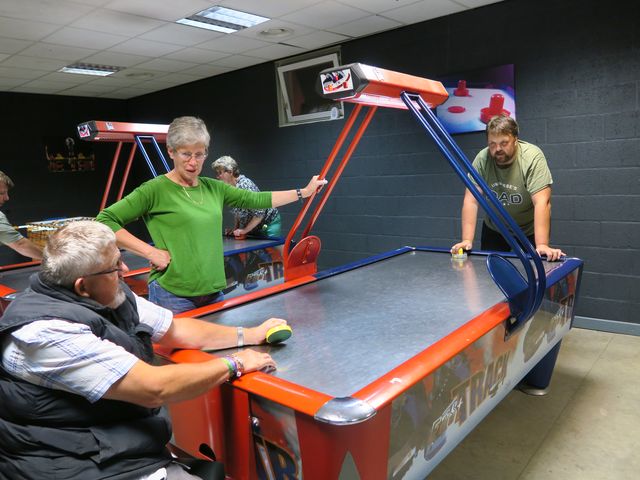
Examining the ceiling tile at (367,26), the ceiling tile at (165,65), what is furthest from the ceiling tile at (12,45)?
the ceiling tile at (367,26)

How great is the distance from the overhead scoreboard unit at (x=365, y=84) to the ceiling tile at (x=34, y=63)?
4.59m

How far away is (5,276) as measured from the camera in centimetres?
335

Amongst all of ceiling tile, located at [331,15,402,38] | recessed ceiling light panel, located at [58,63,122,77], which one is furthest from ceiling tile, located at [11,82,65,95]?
ceiling tile, located at [331,15,402,38]

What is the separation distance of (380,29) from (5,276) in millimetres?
3660

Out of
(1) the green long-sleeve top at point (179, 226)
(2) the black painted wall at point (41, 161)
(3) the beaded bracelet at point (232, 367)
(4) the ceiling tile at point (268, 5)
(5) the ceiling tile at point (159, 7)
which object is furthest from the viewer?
(2) the black painted wall at point (41, 161)

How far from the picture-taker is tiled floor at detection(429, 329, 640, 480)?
204cm

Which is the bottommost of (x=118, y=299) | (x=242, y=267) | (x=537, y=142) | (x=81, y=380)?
(x=242, y=267)

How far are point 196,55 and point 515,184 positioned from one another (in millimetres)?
3827

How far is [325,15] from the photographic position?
404 cm

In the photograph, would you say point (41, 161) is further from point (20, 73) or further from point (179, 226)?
point (179, 226)

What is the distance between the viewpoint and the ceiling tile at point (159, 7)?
3.55m

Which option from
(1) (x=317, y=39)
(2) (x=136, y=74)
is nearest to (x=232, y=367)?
(1) (x=317, y=39)

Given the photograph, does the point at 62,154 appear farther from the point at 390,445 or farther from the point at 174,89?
the point at 390,445

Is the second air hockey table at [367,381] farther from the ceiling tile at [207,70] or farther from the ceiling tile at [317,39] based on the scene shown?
the ceiling tile at [207,70]
